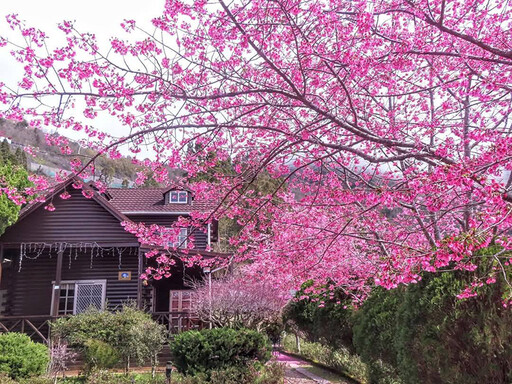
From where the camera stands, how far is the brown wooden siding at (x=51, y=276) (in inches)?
634

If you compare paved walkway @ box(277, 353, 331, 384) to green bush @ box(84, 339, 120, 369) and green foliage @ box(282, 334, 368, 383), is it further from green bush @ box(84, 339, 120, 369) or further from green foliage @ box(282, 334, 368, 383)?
green bush @ box(84, 339, 120, 369)

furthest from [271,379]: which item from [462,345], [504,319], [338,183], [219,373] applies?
[504,319]

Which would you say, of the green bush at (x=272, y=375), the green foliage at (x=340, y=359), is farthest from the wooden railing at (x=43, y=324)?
the green bush at (x=272, y=375)

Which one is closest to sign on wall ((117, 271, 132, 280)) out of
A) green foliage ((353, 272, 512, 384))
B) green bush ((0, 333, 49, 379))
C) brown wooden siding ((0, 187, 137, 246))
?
brown wooden siding ((0, 187, 137, 246))

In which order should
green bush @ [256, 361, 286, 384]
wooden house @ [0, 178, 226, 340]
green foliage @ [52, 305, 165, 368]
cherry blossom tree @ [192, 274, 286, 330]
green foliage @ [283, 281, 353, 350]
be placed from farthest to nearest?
wooden house @ [0, 178, 226, 340]
cherry blossom tree @ [192, 274, 286, 330]
green foliage @ [283, 281, 353, 350]
green foliage @ [52, 305, 165, 368]
green bush @ [256, 361, 286, 384]

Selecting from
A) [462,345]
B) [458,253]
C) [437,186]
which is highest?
[437,186]

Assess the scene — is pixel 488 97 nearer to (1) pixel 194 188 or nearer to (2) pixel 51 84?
(1) pixel 194 188

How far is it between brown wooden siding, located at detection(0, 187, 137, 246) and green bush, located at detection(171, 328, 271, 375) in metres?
6.40

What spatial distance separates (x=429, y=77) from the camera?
728cm

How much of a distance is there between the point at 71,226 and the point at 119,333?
540 cm

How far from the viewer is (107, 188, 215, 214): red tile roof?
20.0 meters

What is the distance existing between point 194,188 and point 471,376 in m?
5.01

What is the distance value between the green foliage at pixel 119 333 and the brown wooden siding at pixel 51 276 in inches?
171

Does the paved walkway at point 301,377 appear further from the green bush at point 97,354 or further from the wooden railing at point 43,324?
the green bush at point 97,354
